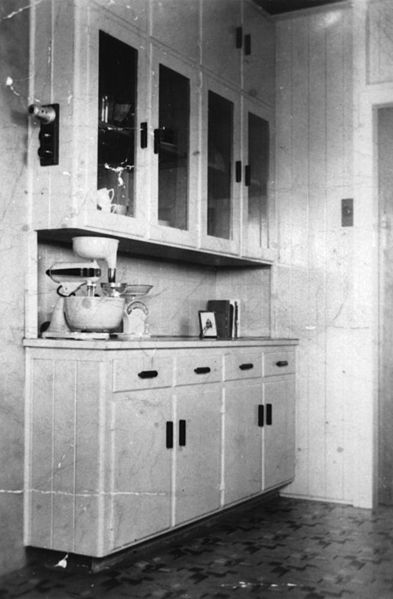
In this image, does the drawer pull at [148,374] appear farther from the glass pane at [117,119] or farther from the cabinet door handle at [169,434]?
the glass pane at [117,119]

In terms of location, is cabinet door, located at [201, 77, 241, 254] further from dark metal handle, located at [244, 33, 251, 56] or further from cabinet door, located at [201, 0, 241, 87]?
dark metal handle, located at [244, 33, 251, 56]

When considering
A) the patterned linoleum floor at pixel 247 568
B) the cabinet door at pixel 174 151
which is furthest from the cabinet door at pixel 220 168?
the patterned linoleum floor at pixel 247 568

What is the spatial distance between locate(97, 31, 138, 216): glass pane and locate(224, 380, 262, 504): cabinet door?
1.09 metres

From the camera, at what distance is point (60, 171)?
2885mm

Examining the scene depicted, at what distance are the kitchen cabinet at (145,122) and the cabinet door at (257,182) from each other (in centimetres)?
5

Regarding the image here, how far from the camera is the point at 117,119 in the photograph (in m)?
3.08

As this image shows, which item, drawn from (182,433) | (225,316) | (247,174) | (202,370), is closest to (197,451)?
(182,433)

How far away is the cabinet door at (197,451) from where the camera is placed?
3211mm

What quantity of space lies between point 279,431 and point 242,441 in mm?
445

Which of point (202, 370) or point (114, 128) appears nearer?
point (114, 128)

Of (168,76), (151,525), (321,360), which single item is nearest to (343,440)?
(321,360)

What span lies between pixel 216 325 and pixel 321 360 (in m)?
0.61

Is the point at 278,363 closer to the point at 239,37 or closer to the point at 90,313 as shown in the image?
the point at 90,313

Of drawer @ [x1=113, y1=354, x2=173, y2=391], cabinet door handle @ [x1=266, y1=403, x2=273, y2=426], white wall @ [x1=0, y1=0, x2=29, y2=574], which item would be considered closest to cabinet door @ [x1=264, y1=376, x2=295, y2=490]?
cabinet door handle @ [x1=266, y1=403, x2=273, y2=426]
